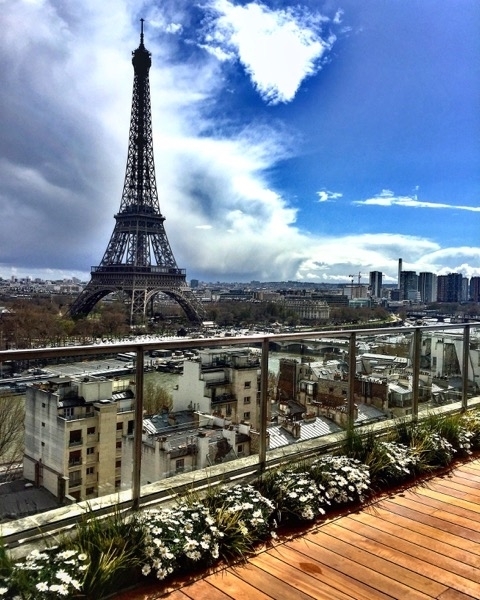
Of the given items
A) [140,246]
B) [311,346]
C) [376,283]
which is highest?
[140,246]

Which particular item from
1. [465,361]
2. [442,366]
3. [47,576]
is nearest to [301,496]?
[47,576]

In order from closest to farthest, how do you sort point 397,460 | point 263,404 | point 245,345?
point 245,345
point 263,404
point 397,460

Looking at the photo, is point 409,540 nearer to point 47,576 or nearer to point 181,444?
point 181,444

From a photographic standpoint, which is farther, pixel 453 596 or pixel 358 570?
pixel 358 570

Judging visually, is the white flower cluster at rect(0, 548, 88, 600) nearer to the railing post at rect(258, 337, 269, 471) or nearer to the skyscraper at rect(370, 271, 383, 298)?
the railing post at rect(258, 337, 269, 471)

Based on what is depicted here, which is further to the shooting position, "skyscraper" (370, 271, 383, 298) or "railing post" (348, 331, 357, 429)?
"skyscraper" (370, 271, 383, 298)

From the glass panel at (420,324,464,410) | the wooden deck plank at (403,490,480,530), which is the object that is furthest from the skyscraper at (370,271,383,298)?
the wooden deck plank at (403,490,480,530)
